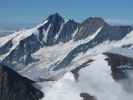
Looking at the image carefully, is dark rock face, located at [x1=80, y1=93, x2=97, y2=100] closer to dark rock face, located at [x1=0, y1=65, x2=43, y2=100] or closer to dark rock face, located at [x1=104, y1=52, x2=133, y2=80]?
dark rock face, located at [x1=104, y1=52, x2=133, y2=80]

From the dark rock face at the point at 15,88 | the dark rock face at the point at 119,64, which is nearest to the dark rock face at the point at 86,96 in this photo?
the dark rock face at the point at 119,64

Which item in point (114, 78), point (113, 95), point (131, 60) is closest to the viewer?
point (113, 95)

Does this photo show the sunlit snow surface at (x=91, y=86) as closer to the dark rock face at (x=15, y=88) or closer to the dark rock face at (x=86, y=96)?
the dark rock face at (x=86, y=96)

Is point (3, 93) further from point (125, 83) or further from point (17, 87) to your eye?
point (125, 83)

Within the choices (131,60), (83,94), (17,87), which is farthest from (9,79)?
(131,60)

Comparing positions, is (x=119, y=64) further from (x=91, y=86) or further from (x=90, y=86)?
(x=90, y=86)

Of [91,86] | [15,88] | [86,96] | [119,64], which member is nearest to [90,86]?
[91,86]
